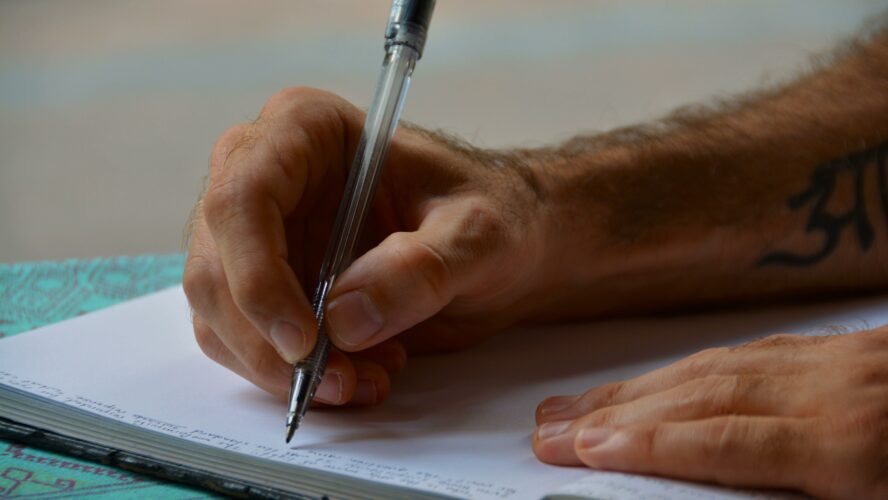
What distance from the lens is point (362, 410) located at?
0.65 metres

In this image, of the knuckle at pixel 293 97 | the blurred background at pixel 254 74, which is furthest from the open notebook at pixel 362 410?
the blurred background at pixel 254 74

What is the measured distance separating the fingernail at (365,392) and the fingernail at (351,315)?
0.06 metres

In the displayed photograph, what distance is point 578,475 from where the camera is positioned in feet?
1.71

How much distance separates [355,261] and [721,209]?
0.39 meters

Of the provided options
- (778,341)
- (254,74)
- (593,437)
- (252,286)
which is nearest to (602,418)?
(593,437)

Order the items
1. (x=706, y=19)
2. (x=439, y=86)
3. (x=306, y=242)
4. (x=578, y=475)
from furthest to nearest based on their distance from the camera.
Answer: (x=706, y=19) → (x=439, y=86) → (x=306, y=242) → (x=578, y=475)

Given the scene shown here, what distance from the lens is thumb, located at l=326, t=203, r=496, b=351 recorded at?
601 mm

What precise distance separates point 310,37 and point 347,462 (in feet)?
8.04

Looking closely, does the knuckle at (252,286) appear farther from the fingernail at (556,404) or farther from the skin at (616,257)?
the fingernail at (556,404)

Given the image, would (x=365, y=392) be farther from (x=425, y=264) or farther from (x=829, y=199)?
(x=829, y=199)

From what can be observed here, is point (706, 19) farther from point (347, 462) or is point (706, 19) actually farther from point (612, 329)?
point (347, 462)

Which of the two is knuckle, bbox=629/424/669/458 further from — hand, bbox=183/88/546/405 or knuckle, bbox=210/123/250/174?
knuckle, bbox=210/123/250/174

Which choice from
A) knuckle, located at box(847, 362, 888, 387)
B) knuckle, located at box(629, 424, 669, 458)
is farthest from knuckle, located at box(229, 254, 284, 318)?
knuckle, located at box(847, 362, 888, 387)

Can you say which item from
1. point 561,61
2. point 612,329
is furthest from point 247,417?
point 561,61
